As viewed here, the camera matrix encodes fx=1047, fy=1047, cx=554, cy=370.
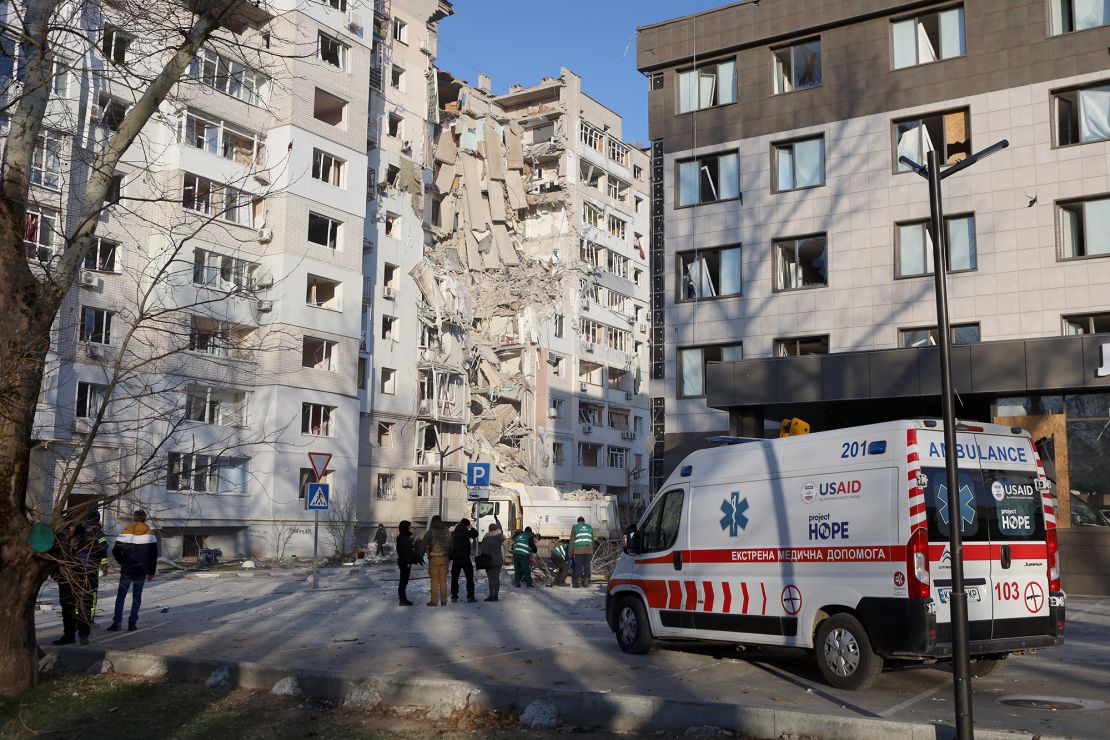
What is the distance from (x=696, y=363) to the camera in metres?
32.5

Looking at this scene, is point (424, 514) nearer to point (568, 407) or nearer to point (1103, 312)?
point (568, 407)

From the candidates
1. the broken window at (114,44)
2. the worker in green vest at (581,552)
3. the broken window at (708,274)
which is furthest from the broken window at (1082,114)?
the broken window at (114,44)

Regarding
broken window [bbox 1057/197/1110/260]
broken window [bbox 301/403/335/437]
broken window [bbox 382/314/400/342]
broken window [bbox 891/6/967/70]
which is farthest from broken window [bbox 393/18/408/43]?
broken window [bbox 1057/197/1110/260]

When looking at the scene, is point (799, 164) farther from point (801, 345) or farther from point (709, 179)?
point (801, 345)

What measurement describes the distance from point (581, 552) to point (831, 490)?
16168mm

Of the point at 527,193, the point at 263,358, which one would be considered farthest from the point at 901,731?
the point at 527,193

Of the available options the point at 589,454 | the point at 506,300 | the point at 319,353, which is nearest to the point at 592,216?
the point at 506,300

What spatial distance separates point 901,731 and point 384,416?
48121mm

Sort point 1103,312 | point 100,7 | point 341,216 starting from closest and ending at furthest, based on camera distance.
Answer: point 100,7, point 1103,312, point 341,216

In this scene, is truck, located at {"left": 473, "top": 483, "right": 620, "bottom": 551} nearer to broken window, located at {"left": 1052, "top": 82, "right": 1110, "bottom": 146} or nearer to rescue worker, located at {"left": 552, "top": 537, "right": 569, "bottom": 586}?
rescue worker, located at {"left": 552, "top": 537, "right": 569, "bottom": 586}

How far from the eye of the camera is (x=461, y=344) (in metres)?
61.9

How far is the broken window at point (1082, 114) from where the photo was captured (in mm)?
26609

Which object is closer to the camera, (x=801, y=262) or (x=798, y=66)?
(x=801, y=262)

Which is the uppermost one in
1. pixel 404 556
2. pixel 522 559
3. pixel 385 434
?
pixel 385 434
